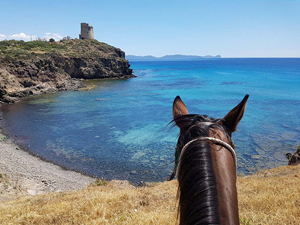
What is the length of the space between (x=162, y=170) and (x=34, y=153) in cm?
1032

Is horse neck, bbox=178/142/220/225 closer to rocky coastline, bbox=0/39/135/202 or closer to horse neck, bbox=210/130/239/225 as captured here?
horse neck, bbox=210/130/239/225

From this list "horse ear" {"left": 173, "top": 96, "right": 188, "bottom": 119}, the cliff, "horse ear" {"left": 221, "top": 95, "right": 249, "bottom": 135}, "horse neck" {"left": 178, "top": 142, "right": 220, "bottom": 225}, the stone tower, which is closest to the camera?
"horse neck" {"left": 178, "top": 142, "right": 220, "bottom": 225}

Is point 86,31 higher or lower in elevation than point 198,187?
higher

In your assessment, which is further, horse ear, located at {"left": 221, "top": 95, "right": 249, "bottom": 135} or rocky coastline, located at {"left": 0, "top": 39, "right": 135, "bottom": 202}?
rocky coastline, located at {"left": 0, "top": 39, "right": 135, "bottom": 202}

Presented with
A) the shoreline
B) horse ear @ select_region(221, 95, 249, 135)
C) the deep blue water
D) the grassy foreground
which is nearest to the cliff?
the deep blue water

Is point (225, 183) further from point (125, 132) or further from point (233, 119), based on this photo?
point (125, 132)

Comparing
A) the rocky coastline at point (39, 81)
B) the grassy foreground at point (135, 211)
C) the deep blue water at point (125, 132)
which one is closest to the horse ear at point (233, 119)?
the grassy foreground at point (135, 211)

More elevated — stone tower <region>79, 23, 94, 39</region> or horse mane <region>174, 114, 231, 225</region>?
stone tower <region>79, 23, 94, 39</region>

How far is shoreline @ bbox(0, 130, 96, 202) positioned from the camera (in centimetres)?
1113

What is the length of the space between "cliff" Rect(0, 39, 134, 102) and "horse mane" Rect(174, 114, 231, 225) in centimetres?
3668

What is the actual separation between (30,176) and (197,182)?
1456 cm

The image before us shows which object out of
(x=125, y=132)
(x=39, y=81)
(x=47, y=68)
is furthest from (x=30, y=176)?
(x=47, y=68)

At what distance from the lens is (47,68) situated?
44.3m

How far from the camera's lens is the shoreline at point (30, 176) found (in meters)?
11.1
